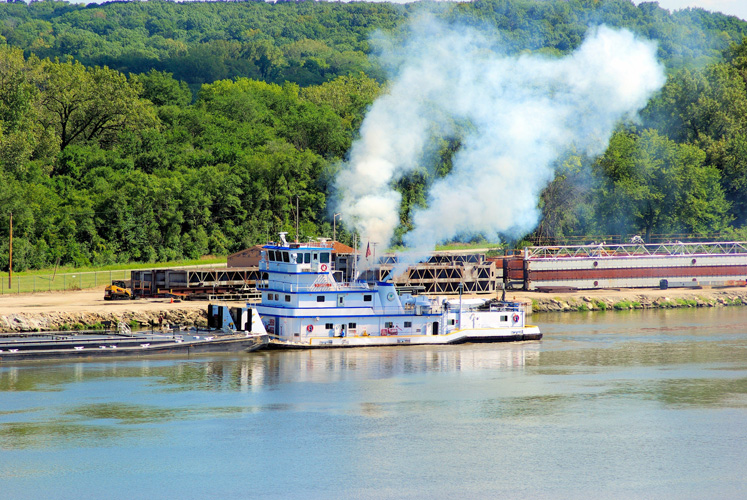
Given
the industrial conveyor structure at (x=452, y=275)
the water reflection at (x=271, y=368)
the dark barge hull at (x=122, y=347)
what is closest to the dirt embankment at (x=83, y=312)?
the dark barge hull at (x=122, y=347)

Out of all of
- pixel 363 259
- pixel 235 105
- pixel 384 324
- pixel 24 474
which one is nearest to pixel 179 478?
pixel 24 474

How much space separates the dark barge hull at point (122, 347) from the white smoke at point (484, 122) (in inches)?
575

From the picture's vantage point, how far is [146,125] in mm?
132875

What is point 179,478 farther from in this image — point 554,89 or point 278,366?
point 554,89

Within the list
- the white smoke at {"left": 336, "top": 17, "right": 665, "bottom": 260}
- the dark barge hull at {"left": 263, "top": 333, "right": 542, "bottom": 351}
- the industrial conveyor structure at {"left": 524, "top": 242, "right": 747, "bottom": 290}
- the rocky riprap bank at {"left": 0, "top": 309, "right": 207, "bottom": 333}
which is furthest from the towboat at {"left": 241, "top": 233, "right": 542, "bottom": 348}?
the industrial conveyor structure at {"left": 524, "top": 242, "right": 747, "bottom": 290}

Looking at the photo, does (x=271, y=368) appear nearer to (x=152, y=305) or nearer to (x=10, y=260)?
(x=152, y=305)

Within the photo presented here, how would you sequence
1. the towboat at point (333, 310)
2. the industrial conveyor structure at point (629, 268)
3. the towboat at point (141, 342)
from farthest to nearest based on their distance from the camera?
the industrial conveyor structure at point (629, 268), the towboat at point (333, 310), the towboat at point (141, 342)

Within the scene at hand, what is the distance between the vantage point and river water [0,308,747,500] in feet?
132

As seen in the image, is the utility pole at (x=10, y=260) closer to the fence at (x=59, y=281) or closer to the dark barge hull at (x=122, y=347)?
the fence at (x=59, y=281)

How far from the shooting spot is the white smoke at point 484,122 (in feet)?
255

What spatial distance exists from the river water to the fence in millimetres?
30597

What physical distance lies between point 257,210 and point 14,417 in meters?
71.0

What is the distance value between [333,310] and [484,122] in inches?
968

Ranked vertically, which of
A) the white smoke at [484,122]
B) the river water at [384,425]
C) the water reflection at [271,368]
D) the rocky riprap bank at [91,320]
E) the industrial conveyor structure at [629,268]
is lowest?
the river water at [384,425]
